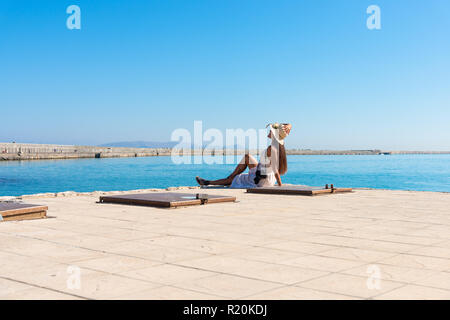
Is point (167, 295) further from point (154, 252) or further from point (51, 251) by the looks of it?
point (51, 251)

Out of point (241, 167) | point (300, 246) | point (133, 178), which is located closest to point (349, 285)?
point (300, 246)

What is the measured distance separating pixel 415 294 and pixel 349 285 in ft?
2.12

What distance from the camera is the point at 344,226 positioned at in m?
9.09

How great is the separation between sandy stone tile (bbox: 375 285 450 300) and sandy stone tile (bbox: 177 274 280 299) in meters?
1.11

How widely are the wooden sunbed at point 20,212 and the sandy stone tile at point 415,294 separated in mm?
7355

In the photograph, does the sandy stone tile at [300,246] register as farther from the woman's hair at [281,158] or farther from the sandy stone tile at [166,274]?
the woman's hair at [281,158]

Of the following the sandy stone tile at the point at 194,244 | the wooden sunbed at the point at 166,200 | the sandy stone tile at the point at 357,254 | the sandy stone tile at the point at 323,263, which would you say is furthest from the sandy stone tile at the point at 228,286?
the wooden sunbed at the point at 166,200

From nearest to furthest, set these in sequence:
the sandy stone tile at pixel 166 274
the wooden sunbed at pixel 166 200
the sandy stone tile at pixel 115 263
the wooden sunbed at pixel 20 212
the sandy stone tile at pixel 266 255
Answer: the sandy stone tile at pixel 166 274, the sandy stone tile at pixel 115 263, the sandy stone tile at pixel 266 255, the wooden sunbed at pixel 20 212, the wooden sunbed at pixel 166 200

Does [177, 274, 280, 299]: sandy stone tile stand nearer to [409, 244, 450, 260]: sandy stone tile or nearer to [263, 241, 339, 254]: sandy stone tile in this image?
[263, 241, 339, 254]: sandy stone tile

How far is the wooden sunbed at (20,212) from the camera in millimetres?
9308

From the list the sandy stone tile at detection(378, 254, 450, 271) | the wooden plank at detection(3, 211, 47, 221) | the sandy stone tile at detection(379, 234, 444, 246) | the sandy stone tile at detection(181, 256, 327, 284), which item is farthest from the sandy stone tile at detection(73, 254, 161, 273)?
the wooden plank at detection(3, 211, 47, 221)

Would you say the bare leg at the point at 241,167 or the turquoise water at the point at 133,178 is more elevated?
the bare leg at the point at 241,167

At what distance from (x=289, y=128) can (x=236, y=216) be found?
8.09 metres
